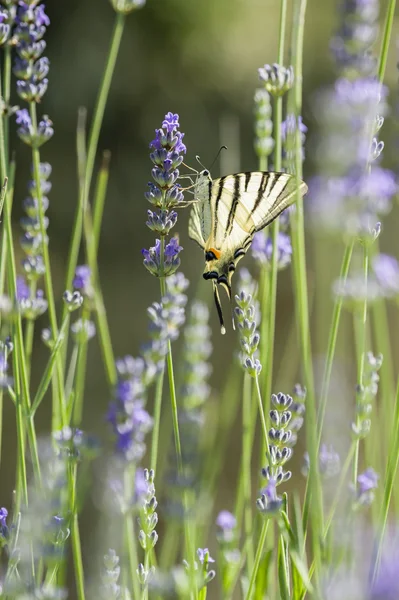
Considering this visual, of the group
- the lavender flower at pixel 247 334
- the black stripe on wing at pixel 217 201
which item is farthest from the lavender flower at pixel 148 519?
the black stripe on wing at pixel 217 201

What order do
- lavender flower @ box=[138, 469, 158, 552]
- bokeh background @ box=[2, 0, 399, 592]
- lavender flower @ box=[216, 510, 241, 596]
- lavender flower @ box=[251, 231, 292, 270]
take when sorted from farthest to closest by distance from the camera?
bokeh background @ box=[2, 0, 399, 592] < lavender flower @ box=[251, 231, 292, 270] < lavender flower @ box=[216, 510, 241, 596] < lavender flower @ box=[138, 469, 158, 552]

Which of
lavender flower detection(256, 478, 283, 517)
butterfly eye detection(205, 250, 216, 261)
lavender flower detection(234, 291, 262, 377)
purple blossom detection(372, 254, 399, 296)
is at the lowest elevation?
lavender flower detection(256, 478, 283, 517)

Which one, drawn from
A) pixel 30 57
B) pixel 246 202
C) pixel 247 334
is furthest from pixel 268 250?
pixel 30 57

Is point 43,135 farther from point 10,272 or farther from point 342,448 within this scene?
point 342,448

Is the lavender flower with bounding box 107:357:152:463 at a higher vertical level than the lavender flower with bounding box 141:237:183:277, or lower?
lower

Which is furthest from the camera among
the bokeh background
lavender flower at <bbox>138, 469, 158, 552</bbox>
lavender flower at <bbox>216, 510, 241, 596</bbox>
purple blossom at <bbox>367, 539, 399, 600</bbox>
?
the bokeh background

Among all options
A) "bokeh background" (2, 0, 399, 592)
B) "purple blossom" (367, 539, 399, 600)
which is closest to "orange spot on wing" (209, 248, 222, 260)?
"purple blossom" (367, 539, 399, 600)

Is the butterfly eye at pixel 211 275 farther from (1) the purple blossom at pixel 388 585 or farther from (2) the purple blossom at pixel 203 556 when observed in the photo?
(1) the purple blossom at pixel 388 585

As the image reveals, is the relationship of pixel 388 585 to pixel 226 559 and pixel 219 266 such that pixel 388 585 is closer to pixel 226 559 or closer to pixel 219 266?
pixel 226 559

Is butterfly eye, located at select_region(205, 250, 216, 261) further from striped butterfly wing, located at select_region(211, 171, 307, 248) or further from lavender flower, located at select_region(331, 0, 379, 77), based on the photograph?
lavender flower, located at select_region(331, 0, 379, 77)
